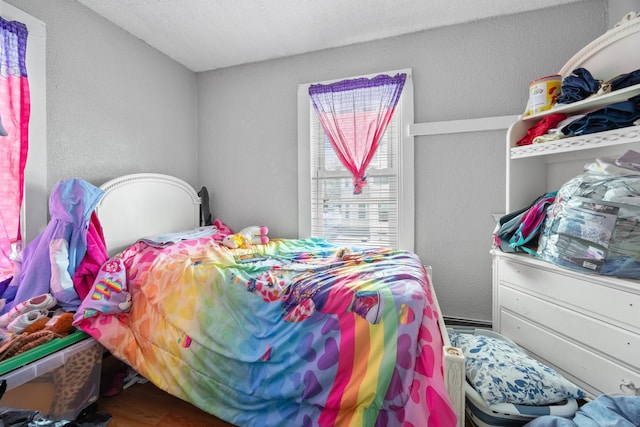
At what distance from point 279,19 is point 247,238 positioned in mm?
1746

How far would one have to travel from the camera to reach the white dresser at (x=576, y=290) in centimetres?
106

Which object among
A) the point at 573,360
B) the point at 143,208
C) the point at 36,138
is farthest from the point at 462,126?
the point at 36,138

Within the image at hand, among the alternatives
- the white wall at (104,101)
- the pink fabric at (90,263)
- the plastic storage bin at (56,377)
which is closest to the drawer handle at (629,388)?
the plastic storage bin at (56,377)

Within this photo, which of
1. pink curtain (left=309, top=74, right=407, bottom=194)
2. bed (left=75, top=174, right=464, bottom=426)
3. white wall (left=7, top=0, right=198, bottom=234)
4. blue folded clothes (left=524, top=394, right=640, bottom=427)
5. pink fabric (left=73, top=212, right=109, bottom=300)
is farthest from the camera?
pink curtain (left=309, top=74, right=407, bottom=194)

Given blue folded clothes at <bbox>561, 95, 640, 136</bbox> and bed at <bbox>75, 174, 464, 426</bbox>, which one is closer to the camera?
bed at <bbox>75, 174, 464, 426</bbox>

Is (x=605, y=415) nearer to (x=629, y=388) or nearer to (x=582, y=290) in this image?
(x=629, y=388)

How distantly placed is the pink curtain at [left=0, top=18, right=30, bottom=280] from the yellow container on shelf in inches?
119

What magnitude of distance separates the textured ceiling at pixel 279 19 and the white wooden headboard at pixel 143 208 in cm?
119

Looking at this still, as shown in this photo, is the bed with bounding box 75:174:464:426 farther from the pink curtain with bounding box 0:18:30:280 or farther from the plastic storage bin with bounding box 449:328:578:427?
the pink curtain with bounding box 0:18:30:280

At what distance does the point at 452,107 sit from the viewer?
2.14 meters

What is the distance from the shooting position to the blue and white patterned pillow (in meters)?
1.05

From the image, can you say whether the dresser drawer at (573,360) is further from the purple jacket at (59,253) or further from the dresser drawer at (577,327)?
the purple jacket at (59,253)

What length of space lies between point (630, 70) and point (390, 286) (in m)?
1.66

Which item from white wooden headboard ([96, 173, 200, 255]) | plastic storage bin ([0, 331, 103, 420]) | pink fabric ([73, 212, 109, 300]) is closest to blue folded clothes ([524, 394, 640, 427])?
plastic storage bin ([0, 331, 103, 420])
